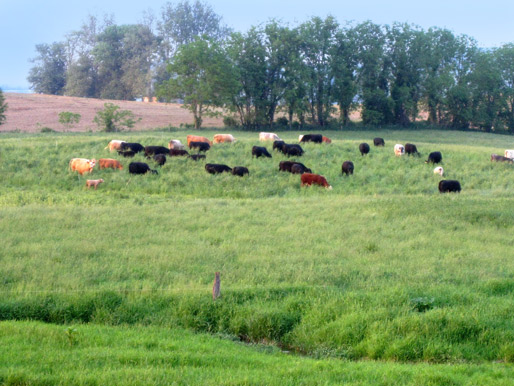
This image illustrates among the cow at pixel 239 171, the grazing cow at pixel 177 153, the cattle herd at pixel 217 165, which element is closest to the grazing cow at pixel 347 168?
the cattle herd at pixel 217 165

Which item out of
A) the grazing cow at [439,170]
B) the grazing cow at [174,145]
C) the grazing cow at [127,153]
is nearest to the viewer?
the grazing cow at [439,170]

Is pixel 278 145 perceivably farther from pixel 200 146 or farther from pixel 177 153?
pixel 177 153

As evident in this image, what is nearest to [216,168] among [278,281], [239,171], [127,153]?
[239,171]

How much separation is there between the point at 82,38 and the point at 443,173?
82563 mm

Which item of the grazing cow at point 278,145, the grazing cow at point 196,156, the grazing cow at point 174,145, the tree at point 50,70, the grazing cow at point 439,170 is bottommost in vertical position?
the grazing cow at point 439,170

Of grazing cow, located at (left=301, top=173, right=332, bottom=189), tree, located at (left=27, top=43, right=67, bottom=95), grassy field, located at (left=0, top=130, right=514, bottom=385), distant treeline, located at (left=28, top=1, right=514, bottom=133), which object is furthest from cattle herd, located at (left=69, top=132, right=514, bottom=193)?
tree, located at (left=27, top=43, right=67, bottom=95)

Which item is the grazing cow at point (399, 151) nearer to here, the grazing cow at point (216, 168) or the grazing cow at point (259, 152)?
the grazing cow at point (259, 152)

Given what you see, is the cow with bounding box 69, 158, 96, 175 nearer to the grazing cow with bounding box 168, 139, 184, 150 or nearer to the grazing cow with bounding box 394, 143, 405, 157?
the grazing cow with bounding box 168, 139, 184, 150

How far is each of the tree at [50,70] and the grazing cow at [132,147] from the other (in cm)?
7008

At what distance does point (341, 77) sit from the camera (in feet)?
186

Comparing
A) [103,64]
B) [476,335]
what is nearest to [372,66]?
[103,64]

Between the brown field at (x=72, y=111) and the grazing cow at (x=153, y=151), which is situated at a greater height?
the brown field at (x=72, y=111)

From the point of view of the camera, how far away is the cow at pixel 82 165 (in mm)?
23984

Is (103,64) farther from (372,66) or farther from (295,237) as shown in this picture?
(295,237)
